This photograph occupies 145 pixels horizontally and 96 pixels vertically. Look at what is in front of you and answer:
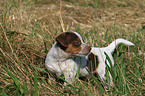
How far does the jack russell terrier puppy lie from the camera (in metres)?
2.85

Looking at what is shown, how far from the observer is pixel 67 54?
288cm

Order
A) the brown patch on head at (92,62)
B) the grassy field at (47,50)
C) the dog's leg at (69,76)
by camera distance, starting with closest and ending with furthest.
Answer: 1. the grassy field at (47,50)
2. the dog's leg at (69,76)
3. the brown patch on head at (92,62)

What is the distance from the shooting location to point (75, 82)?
275cm

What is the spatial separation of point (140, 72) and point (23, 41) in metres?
2.25

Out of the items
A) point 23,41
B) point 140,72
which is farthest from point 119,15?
point 23,41

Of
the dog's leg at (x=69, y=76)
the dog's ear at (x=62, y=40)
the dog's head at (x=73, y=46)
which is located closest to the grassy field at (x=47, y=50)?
the dog's leg at (x=69, y=76)

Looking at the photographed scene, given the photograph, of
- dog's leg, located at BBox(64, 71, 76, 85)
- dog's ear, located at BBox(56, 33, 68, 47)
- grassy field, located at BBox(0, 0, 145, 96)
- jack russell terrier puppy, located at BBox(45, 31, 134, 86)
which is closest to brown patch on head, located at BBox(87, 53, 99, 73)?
jack russell terrier puppy, located at BBox(45, 31, 134, 86)

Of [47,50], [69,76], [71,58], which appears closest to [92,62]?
[71,58]

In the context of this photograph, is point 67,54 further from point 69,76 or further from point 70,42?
point 69,76

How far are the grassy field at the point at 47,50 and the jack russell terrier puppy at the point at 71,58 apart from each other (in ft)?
0.63

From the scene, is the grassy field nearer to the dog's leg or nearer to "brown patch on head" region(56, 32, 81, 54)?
the dog's leg

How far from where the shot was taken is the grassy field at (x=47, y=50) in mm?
2664

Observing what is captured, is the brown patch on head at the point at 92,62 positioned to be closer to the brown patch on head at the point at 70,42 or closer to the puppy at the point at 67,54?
the puppy at the point at 67,54

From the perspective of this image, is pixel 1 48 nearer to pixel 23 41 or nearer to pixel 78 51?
pixel 23 41
